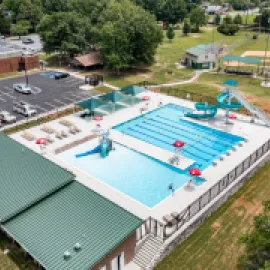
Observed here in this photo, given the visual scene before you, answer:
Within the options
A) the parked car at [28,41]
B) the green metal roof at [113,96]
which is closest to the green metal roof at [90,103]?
the green metal roof at [113,96]

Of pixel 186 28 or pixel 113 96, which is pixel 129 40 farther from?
pixel 186 28

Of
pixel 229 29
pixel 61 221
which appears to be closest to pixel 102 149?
pixel 61 221

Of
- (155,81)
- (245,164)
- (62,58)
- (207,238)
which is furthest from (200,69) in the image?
(207,238)

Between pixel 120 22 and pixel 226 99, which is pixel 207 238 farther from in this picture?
pixel 120 22

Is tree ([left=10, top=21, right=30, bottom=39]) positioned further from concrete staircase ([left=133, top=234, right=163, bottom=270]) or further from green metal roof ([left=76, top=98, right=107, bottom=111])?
concrete staircase ([left=133, top=234, right=163, bottom=270])

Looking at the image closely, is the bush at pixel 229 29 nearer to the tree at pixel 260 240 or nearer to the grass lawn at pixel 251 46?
the grass lawn at pixel 251 46

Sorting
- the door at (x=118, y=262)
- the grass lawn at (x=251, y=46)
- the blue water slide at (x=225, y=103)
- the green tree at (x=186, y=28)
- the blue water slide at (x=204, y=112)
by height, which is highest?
the green tree at (x=186, y=28)
